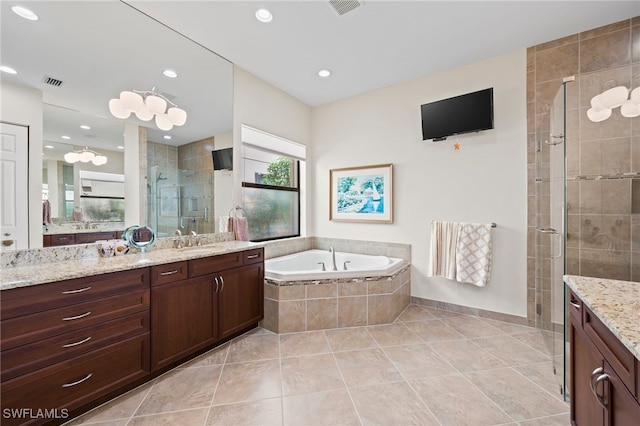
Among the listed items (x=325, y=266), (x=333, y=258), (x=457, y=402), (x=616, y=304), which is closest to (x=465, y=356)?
(x=457, y=402)

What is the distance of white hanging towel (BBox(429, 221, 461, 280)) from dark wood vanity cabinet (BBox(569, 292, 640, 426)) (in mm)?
1636

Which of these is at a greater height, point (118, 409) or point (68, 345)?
point (68, 345)

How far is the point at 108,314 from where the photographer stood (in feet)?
5.28

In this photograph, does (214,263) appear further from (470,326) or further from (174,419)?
(470,326)

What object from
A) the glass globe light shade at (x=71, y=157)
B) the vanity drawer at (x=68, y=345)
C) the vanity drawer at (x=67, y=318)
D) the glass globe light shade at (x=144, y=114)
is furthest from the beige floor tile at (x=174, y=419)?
the glass globe light shade at (x=144, y=114)

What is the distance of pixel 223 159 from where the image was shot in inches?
116

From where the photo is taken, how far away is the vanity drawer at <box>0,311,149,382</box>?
4.17 ft

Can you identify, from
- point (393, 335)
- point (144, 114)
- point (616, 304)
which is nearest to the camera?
point (616, 304)

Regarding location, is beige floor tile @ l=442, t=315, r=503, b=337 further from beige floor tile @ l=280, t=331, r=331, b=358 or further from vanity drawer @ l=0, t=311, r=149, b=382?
vanity drawer @ l=0, t=311, r=149, b=382

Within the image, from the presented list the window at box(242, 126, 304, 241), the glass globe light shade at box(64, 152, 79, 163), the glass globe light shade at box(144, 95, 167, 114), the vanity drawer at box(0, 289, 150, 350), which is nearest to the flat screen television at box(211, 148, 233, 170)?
the window at box(242, 126, 304, 241)

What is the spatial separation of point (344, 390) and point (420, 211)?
7.40 ft

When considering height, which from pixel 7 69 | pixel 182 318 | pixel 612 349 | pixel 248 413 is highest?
pixel 7 69

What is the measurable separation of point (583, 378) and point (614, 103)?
71.7 inches

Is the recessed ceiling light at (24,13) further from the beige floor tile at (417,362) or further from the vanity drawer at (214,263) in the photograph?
the beige floor tile at (417,362)
